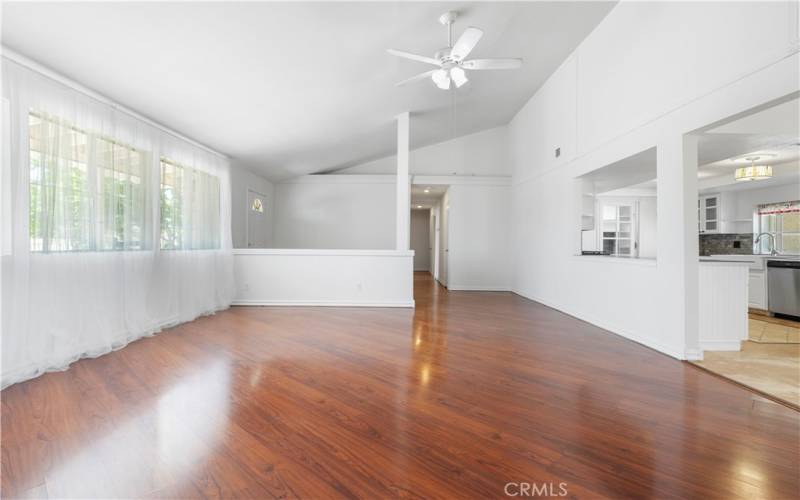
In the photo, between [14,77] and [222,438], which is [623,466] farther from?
[14,77]

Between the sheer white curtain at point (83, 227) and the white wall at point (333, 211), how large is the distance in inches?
154

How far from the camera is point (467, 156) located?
769 centimetres

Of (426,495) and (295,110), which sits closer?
(426,495)

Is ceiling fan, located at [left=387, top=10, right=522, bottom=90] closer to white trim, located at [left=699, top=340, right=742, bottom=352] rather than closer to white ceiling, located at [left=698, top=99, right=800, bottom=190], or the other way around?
white ceiling, located at [left=698, top=99, right=800, bottom=190]

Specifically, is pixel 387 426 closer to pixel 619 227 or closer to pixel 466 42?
pixel 466 42

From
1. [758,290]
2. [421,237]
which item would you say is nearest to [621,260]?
[758,290]

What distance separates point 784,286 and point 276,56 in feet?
24.0

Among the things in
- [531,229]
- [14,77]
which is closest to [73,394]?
[14,77]

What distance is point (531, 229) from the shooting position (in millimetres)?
6156

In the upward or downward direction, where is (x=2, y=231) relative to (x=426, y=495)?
upward

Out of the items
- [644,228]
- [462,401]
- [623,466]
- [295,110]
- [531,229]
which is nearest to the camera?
[623,466]

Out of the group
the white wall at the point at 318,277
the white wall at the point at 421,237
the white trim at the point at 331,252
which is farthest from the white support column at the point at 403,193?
the white wall at the point at 421,237

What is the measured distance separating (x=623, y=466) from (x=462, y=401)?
0.84 m

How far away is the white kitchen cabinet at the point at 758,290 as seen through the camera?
4.84 meters
